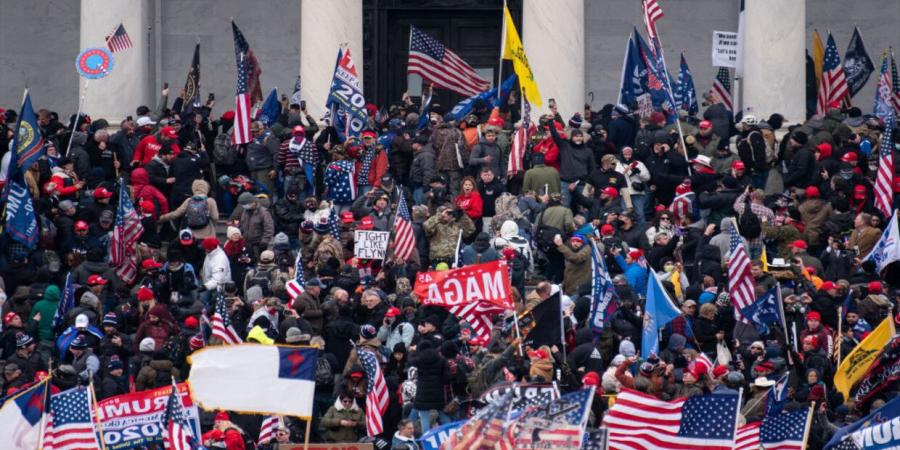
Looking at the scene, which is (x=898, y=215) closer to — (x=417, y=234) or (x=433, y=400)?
(x=417, y=234)

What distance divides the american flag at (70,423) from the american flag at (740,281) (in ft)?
34.6

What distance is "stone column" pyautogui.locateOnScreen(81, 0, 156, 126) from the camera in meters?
52.8

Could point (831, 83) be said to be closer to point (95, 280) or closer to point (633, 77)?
point (633, 77)

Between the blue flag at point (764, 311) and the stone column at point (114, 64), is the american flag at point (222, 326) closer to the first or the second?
the blue flag at point (764, 311)

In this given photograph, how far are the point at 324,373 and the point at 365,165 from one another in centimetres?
809

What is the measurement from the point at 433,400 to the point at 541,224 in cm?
676

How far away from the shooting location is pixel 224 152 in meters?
49.5

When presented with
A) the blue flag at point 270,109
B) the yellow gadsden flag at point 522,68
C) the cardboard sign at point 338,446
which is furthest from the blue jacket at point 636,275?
the blue flag at point 270,109

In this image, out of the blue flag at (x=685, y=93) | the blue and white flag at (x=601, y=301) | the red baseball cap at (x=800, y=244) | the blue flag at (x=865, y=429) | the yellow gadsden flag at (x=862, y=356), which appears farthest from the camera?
the blue flag at (x=685, y=93)

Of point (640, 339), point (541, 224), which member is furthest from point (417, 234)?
point (640, 339)

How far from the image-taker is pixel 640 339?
42.5 meters

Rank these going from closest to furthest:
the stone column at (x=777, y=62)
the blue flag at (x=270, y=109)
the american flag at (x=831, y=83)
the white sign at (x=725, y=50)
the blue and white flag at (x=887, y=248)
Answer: the blue and white flag at (x=887, y=248) → the blue flag at (x=270, y=109) → the stone column at (x=777, y=62) → the american flag at (x=831, y=83) → the white sign at (x=725, y=50)

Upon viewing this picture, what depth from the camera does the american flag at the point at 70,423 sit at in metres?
36.7

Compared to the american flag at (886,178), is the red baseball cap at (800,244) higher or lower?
lower
